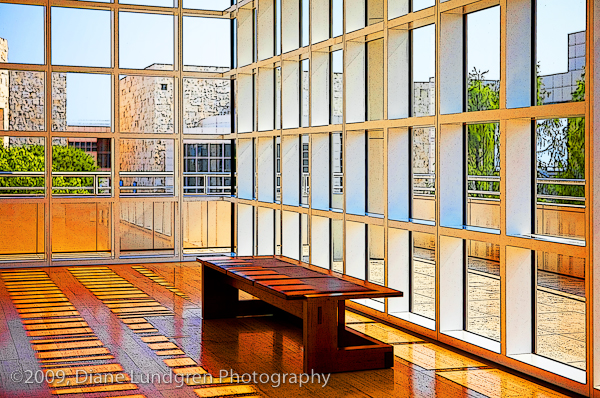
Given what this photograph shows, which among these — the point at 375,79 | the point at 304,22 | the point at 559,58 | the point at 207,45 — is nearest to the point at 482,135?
the point at 559,58

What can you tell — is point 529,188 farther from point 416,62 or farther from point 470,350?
point 416,62

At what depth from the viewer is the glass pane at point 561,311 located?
17.0 ft

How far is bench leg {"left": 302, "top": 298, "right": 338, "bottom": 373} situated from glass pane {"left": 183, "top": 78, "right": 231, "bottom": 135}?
19.4 ft

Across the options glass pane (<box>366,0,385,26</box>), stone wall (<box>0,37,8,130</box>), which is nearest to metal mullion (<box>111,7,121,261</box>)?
stone wall (<box>0,37,8,130</box>)

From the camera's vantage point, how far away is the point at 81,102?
9656 mm

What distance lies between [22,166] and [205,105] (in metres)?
2.40

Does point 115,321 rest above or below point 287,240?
below

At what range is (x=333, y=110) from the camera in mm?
7109

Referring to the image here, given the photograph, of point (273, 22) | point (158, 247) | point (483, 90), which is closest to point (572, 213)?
point (483, 90)

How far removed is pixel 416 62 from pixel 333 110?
1.38 metres

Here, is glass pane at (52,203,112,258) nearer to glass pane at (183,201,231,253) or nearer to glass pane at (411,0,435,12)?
glass pane at (183,201,231,253)

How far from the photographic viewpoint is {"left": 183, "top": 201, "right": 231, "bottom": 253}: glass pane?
10.4 m

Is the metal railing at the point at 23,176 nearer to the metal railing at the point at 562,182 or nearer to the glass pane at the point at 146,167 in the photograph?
the glass pane at the point at 146,167

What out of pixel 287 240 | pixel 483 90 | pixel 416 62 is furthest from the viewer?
pixel 287 240
